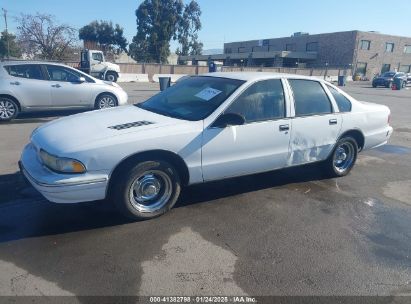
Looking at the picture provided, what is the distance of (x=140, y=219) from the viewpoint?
3.81 m

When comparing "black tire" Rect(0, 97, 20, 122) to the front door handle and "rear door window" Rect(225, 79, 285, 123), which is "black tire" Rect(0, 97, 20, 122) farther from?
the front door handle

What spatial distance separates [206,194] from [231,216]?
70 centimetres

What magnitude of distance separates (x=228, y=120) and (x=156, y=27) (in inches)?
2276

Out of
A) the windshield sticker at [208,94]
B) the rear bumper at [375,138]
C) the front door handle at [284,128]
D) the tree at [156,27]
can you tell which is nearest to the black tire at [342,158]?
the rear bumper at [375,138]

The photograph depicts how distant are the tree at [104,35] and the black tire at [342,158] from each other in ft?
204

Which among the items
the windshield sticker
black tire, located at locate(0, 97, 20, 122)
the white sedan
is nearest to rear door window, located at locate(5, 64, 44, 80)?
black tire, located at locate(0, 97, 20, 122)

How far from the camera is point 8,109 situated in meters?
8.80

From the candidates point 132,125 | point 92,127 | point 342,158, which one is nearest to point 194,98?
point 132,125

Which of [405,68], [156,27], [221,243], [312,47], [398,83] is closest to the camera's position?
[221,243]

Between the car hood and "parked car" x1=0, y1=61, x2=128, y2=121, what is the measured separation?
5467 mm

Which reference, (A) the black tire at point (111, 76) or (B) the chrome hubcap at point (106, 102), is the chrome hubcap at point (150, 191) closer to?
(B) the chrome hubcap at point (106, 102)

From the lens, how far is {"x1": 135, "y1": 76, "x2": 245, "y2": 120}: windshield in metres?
4.13

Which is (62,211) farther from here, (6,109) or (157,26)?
(157,26)

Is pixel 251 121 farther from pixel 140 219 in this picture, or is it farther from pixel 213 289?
pixel 213 289
